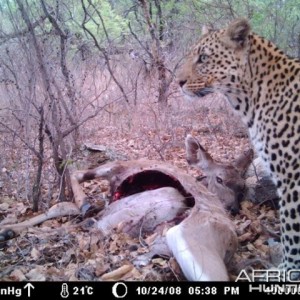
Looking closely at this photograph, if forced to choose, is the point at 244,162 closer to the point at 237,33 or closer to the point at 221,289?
the point at 237,33

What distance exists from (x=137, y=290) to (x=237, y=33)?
8.18 feet

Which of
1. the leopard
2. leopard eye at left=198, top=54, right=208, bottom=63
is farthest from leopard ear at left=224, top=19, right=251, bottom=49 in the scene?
leopard eye at left=198, top=54, right=208, bottom=63

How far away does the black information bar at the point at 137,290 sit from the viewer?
3.24m

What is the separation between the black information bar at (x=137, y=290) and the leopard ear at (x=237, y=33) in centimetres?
220

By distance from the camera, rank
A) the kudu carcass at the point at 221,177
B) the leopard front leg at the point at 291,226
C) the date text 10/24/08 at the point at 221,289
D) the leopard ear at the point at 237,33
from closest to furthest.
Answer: the date text 10/24/08 at the point at 221,289 → the leopard front leg at the point at 291,226 → the leopard ear at the point at 237,33 → the kudu carcass at the point at 221,177

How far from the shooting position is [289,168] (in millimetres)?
4016

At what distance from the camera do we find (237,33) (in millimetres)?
4355

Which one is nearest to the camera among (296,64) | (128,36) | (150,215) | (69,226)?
(296,64)

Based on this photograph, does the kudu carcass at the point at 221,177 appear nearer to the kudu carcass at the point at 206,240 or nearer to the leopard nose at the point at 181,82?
the kudu carcass at the point at 206,240

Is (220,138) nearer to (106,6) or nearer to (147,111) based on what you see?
(147,111)

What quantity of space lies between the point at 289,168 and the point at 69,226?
2.55 m

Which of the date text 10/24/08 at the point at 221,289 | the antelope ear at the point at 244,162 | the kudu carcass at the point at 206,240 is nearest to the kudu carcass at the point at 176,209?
the kudu carcass at the point at 206,240

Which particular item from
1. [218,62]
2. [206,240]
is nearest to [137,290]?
[206,240]

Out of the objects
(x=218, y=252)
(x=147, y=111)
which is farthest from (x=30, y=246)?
(x=147, y=111)
